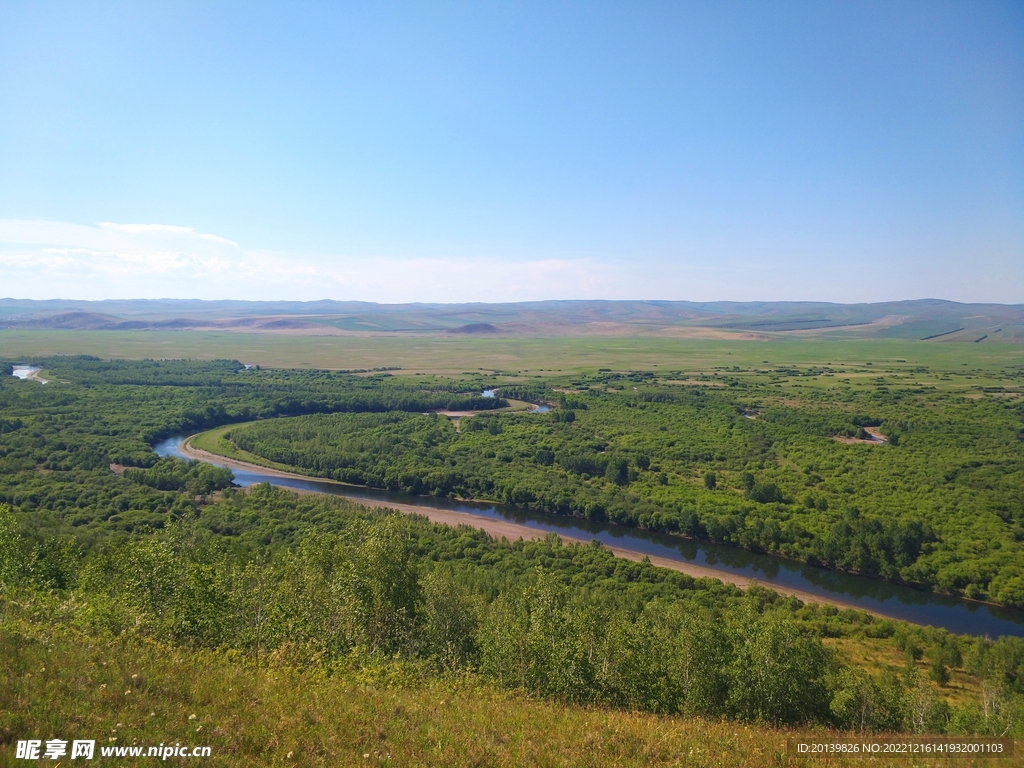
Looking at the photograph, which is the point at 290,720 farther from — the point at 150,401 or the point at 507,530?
the point at 150,401

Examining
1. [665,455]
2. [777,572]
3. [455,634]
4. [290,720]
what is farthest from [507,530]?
[290,720]

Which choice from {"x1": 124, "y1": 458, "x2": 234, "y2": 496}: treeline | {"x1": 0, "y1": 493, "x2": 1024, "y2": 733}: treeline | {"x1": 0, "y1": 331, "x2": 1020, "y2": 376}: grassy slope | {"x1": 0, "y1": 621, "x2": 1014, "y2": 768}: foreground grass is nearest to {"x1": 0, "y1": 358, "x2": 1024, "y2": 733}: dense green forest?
{"x1": 0, "y1": 493, "x2": 1024, "y2": 733}: treeline

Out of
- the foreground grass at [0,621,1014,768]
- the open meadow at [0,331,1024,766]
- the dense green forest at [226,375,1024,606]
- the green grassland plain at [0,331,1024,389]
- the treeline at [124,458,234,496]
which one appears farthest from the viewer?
the green grassland plain at [0,331,1024,389]

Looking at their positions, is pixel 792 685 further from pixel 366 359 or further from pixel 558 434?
pixel 366 359

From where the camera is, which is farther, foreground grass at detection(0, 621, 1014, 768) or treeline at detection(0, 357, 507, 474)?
treeline at detection(0, 357, 507, 474)

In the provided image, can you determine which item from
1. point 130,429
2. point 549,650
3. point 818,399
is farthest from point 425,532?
point 818,399

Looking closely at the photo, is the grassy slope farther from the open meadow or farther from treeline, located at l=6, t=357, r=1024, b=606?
the open meadow

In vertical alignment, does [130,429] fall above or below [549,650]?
below
